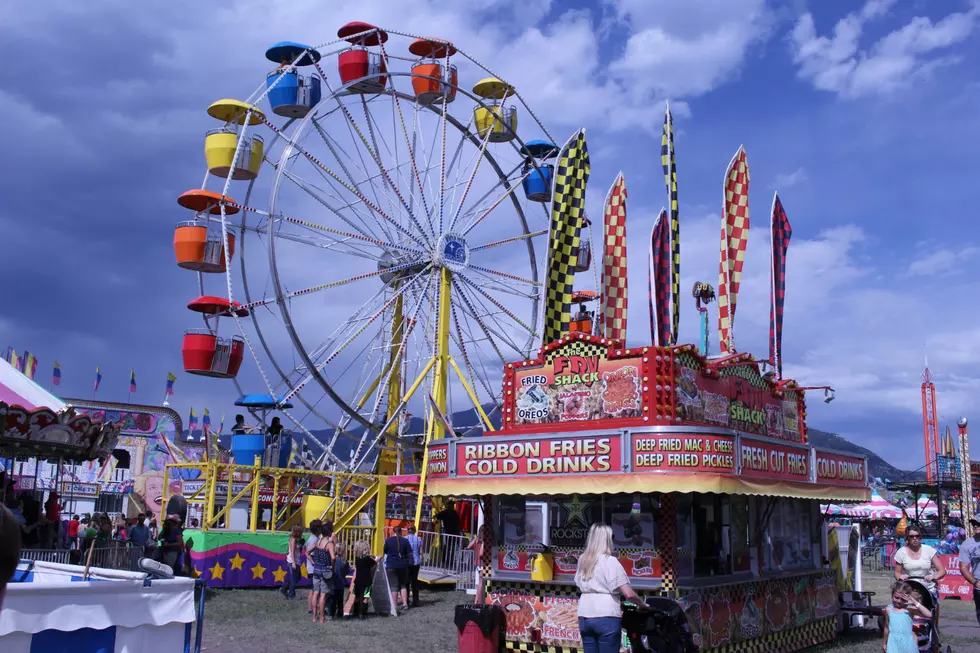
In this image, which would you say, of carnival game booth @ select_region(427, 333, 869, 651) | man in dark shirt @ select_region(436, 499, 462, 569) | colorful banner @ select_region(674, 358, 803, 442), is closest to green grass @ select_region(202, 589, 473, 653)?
carnival game booth @ select_region(427, 333, 869, 651)

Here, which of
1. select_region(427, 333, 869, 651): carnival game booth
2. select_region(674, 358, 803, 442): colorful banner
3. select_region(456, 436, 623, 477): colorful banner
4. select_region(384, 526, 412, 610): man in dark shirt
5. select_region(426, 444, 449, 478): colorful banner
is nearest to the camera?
select_region(427, 333, 869, 651): carnival game booth

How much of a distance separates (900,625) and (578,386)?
4.23 meters

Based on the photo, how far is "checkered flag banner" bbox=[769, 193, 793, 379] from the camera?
45.1 feet

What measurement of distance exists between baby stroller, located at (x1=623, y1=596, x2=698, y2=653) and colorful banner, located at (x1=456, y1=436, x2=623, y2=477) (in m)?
1.72

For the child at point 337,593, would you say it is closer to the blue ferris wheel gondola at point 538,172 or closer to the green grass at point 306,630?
the green grass at point 306,630

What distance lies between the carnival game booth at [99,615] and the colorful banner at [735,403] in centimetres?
567

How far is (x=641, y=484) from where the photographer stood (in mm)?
9250

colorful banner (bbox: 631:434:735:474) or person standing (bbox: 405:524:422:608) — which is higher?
colorful banner (bbox: 631:434:735:474)

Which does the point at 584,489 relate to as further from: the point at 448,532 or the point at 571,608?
the point at 448,532

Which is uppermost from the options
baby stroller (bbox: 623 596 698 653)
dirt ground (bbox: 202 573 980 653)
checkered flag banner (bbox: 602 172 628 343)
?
checkered flag banner (bbox: 602 172 628 343)

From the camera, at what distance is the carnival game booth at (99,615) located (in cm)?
560

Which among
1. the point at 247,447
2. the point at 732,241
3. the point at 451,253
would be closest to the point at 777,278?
the point at 732,241

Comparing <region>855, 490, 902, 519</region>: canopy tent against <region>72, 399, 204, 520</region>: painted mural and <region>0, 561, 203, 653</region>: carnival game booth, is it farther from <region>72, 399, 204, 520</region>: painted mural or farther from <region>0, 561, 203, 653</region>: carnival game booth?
<region>0, 561, 203, 653</region>: carnival game booth

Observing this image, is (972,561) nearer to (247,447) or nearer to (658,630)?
(658,630)
